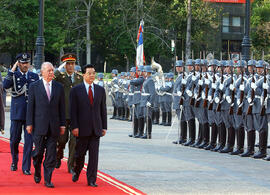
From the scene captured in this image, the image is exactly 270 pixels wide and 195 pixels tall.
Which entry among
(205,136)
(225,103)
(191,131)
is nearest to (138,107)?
(191,131)

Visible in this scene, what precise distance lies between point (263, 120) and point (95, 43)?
51164mm

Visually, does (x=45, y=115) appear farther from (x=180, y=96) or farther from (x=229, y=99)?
(x=180, y=96)

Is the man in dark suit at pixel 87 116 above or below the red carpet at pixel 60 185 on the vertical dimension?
above

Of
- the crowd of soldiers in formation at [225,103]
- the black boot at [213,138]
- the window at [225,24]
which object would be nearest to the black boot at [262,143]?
the crowd of soldiers in formation at [225,103]

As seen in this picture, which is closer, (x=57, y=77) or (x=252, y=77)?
(x=57, y=77)

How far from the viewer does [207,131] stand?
17875 millimetres

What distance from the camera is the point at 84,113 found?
11.4m

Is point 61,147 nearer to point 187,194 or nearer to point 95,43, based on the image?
point 187,194

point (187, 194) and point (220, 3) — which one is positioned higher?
point (220, 3)

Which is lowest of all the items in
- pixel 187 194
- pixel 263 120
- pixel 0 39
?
pixel 187 194

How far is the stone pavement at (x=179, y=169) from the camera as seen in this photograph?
445 inches

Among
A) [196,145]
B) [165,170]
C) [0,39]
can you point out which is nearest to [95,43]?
[0,39]

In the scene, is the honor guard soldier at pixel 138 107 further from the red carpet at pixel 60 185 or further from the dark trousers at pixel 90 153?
the dark trousers at pixel 90 153

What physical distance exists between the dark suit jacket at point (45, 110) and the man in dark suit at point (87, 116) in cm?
18
